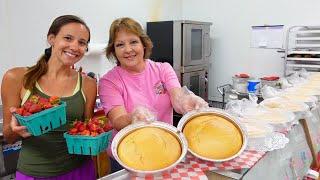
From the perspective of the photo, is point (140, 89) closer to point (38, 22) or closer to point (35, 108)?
point (35, 108)

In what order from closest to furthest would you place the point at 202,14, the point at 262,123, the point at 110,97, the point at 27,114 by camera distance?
the point at 27,114, the point at 262,123, the point at 110,97, the point at 202,14

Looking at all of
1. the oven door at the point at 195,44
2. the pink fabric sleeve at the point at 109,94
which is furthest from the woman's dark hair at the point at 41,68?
the oven door at the point at 195,44

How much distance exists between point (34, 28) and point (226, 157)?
9.41 ft

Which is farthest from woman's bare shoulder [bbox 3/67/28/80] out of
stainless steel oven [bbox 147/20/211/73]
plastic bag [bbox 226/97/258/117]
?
stainless steel oven [bbox 147/20/211/73]

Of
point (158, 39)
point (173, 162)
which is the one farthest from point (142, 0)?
point (173, 162)

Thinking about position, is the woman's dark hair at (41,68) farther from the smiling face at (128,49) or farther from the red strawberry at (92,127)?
the red strawberry at (92,127)

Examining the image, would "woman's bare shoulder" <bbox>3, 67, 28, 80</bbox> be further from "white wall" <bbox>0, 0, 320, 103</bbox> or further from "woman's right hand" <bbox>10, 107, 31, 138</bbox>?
"white wall" <bbox>0, 0, 320, 103</bbox>

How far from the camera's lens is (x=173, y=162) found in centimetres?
92

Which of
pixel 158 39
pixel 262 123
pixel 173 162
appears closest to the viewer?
pixel 173 162

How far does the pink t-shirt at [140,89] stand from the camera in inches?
59.0

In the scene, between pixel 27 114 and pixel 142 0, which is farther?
pixel 142 0

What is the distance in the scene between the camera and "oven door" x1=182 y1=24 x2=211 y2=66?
4254 millimetres

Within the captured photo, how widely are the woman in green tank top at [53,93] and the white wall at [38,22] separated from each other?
181 cm

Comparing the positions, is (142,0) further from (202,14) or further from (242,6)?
(242,6)
